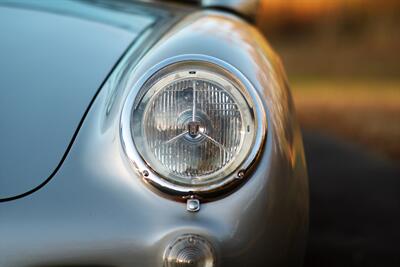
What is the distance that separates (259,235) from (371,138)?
5230 mm

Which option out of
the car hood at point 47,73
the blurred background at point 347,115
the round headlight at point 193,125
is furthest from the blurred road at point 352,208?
the round headlight at point 193,125

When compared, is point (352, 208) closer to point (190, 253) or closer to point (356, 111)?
point (190, 253)

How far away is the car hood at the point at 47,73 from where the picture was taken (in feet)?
6.14

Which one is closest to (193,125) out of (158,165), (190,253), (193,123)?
(193,123)

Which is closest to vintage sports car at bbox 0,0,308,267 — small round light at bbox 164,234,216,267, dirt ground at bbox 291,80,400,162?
small round light at bbox 164,234,216,267

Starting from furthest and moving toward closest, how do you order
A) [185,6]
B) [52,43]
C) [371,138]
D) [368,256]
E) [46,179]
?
[371,138], [368,256], [185,6], [52,43], [46,179]

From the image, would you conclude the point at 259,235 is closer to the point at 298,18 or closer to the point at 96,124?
the point at 96,124

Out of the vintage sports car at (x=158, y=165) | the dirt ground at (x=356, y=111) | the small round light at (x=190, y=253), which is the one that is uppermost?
the dirt ground at (x=356, y=111)

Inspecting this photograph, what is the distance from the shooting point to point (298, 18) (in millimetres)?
22219

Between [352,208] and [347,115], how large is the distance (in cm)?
490

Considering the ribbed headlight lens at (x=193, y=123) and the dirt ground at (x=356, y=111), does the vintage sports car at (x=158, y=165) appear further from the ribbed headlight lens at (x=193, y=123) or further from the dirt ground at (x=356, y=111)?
the dirt ground at (x=356, y=111)

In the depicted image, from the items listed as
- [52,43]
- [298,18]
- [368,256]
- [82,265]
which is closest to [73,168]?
[82,265]

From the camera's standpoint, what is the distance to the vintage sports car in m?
1.69

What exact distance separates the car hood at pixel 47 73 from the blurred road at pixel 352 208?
1280 mm
